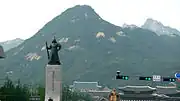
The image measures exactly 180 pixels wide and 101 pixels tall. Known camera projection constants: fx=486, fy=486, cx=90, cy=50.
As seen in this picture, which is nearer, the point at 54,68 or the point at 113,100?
the point at 113,100

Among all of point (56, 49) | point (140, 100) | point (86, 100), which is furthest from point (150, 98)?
point (56, 49)

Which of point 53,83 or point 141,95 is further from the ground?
point 53,83

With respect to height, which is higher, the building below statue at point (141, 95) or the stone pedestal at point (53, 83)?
the stone pedestal at point (53, 83)

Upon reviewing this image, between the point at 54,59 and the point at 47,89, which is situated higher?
the point at 54,59

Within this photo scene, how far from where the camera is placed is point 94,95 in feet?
534

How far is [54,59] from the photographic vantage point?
44.1 meters

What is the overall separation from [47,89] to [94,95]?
120 m

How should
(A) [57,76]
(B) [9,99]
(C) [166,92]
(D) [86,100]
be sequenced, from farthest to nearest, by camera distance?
(C) [166,92] → (D) [86,100] → (B) [9,99] → (A) [57,76]

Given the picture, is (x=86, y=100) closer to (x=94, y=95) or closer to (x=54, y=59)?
(x=94, y=95)

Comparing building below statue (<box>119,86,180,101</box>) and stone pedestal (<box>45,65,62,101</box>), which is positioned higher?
stone pedestal (<box>45,65,62,101</box>)

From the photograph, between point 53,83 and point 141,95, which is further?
point 141,95

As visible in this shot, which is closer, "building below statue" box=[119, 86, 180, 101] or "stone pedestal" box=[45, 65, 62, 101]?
"stone pedestal" box=[45, 65, 62, 101]

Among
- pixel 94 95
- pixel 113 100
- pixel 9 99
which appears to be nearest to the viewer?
pixel 113 100

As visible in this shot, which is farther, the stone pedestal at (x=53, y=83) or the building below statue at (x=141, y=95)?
the building below statue at (x=141, y=95)
